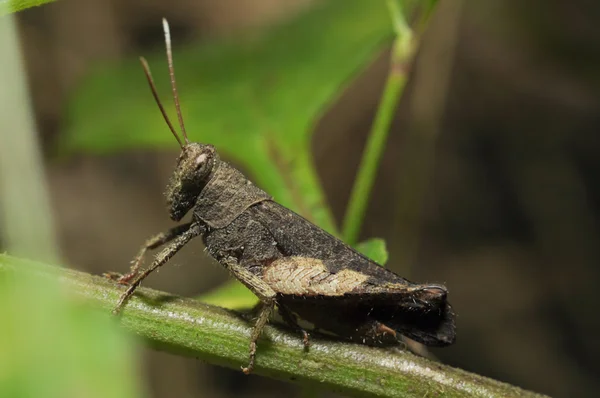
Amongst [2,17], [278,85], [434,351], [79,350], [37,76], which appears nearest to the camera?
[79,350]

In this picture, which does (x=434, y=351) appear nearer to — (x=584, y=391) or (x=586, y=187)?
(x=584, y=391)

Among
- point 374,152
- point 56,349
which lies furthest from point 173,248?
point 56,349

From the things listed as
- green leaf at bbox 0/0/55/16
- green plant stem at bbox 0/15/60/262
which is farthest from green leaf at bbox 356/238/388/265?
green plant stem at bbox 0/15/60/262

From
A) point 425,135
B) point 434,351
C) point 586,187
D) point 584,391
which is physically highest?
point 425,135

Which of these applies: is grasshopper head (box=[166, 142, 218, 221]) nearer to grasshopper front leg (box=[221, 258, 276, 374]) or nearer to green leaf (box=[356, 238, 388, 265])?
grasshopper front leg (box=[221, 258, 276, 374])

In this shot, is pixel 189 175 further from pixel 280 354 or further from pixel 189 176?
pixel 280 354

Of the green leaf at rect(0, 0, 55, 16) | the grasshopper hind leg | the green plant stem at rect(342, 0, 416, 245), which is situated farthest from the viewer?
the green plant stem at rect(342, 0, 416, 245)

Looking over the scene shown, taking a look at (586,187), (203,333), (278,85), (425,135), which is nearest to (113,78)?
(278,85)
